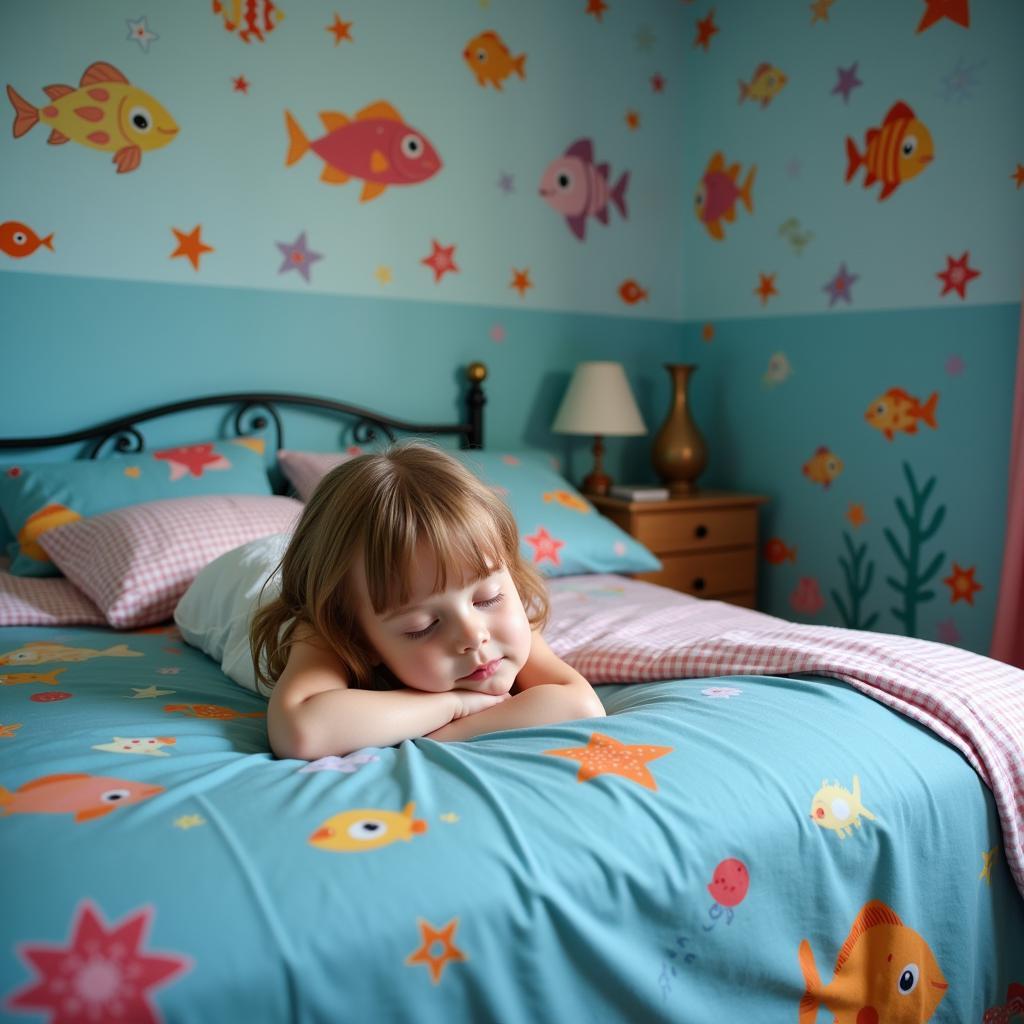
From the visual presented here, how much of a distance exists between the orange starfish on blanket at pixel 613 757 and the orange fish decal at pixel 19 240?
6.45ft

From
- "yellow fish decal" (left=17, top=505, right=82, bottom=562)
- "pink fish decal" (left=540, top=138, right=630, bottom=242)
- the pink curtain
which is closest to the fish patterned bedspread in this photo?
"yellow fish decal" (left=17, top=505, right=82, bottom=562)

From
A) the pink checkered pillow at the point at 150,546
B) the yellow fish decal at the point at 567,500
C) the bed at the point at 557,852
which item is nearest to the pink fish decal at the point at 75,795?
the bed at the point at 557,852

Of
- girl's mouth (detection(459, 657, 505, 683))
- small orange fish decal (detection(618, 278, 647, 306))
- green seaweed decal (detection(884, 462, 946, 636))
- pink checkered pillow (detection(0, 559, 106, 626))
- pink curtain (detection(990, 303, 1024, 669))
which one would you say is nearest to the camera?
girl's mouth (detection(459, 657, 505, 683))

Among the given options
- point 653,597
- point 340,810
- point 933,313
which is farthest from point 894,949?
point 933,313

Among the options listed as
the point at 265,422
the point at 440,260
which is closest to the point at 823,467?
the point at 440,260

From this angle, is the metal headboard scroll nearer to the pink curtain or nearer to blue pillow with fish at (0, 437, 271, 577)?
blue pillow with fish at (0, 437, 271, 577)

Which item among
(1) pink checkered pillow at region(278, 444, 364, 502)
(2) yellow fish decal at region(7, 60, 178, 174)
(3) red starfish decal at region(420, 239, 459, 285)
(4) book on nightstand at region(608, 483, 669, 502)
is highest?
(2) yellow fish decal at region(7, 60, 178, 174)

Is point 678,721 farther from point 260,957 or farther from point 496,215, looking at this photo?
point 496,215

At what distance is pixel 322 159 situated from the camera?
8.91ft

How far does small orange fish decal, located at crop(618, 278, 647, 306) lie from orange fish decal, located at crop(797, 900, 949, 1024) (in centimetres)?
249

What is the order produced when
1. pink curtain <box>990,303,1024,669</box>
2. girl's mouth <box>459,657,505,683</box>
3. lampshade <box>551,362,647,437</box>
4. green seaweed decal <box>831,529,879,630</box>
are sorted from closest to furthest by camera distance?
girl's mouth <box>459,657,505,683</box>, pink curtain <box>990,303,1024,669</box>, green seaweed decal <box>831,529,879,630</box>, lampshade <box>551,362,647,437</box>

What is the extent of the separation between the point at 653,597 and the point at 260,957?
4.72 feet

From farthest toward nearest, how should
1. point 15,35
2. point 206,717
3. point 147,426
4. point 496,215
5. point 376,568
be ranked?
point 496,215
point 147,426
point 15,35
point 206,717
point 376,568

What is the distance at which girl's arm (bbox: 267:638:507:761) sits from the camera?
3.67 ft
